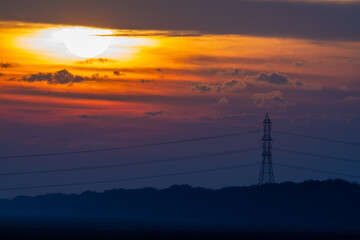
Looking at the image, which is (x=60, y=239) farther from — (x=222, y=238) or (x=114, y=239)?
(x=222, y=238)

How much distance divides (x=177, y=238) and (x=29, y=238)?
1873cm

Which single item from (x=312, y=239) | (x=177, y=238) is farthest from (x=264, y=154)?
(x=177, y=238)

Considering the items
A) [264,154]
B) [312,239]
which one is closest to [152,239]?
[312,239]

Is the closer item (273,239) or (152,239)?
(152,239)

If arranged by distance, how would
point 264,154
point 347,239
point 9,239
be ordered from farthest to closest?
point 264,154 < point 347,239 < point 9,239

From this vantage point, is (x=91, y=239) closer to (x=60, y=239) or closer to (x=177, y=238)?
(x=60, y=239)

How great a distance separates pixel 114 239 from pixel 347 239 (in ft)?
105

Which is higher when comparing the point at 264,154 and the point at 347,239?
the point at 264,154

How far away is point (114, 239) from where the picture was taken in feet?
328

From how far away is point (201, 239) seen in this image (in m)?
102

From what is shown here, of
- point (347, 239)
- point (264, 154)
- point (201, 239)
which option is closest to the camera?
point (201, 239)

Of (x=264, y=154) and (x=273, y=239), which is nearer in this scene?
(x=273, y=239)

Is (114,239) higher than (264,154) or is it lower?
lower

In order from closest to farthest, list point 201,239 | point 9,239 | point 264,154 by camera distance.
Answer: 1. point 9,239
2. point 201,239
3. point 264,154
